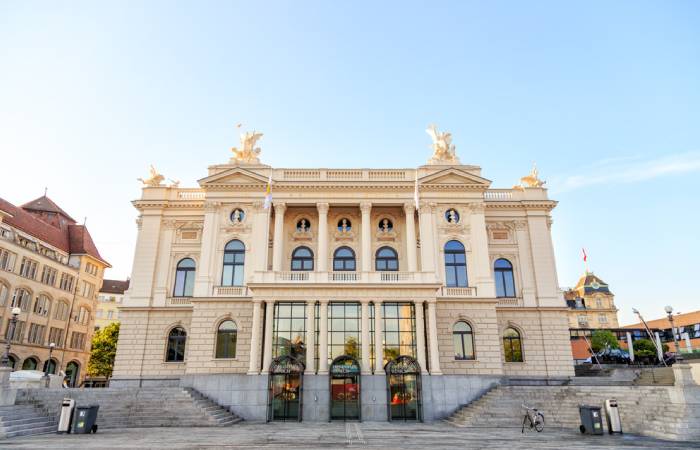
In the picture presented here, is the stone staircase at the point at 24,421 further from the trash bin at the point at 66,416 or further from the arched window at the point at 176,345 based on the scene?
the arched window at the point at 176,345

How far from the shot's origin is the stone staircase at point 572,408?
19631 mm

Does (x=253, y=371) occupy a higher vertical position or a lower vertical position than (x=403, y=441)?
higher

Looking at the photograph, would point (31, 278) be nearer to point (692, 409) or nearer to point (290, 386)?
point (290, 386)

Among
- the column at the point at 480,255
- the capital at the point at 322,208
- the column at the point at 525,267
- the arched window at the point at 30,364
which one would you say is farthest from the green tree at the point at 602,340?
the arched window at the point at 30,364

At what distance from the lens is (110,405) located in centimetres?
2511

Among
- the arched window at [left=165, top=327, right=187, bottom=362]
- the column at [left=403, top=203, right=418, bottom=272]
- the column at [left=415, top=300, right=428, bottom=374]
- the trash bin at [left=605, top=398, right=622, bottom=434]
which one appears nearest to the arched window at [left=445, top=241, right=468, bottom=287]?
the column at [left=403, top=203, right=418, bottom=272]

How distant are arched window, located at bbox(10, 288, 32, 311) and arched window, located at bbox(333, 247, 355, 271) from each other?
38.5 metres

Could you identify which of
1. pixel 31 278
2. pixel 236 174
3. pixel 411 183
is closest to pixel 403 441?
pixel 411 183

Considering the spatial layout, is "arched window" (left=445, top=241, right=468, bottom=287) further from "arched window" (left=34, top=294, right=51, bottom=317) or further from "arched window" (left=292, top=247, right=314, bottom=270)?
"arched window" (left=34, top=294, right=51, bottom=317)

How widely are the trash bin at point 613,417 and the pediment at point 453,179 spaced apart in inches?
749

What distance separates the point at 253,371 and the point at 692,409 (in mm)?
23474

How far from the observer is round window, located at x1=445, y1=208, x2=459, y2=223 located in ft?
117

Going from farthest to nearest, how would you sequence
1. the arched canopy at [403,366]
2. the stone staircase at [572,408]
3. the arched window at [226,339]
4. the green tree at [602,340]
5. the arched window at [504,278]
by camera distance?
the green tree at [602,340] → the arched window at [504,278] → the arched window at [226,339] → the arched canopy at [403,366] → the stone staircase at [572,408]

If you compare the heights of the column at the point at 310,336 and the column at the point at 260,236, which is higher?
the column at the point at 260,236
